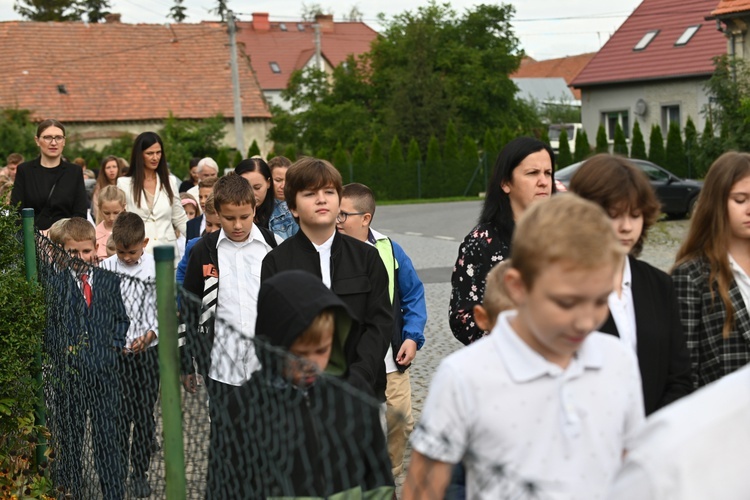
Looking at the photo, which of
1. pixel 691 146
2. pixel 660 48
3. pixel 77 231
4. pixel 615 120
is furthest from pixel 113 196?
pixel 615 120

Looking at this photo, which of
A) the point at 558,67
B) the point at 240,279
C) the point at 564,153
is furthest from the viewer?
the point at 558,67

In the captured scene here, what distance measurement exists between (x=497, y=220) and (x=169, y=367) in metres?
1.67

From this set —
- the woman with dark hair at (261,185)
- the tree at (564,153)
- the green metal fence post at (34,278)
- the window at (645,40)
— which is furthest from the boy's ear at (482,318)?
the window at (645,40)

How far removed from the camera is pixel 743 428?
1.46 meters

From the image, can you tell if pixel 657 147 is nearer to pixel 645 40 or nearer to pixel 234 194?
pixel 645 40

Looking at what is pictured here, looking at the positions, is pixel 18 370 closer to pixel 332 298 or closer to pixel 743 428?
pixel 332 298

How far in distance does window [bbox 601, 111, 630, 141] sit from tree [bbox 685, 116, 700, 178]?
782 centimetres

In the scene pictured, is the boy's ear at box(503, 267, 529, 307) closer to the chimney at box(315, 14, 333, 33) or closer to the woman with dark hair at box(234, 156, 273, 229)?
the woman with dark hair at box(234, 156, 273, 229)

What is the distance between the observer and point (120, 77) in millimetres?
50531

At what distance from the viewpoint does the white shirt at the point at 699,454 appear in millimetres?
1433

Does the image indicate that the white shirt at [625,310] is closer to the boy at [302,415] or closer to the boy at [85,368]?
the boy at [302,415]

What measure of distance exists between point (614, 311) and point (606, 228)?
1.08 m

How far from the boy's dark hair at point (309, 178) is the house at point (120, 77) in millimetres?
42448

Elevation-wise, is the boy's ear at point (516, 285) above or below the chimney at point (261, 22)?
below
